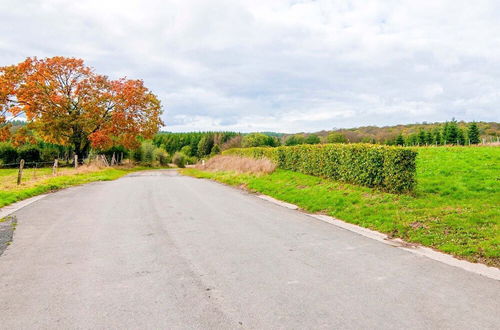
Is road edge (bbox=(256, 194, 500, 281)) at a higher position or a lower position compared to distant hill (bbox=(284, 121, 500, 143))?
lower

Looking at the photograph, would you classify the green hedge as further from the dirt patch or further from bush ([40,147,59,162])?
bush ([40,147,59,162])

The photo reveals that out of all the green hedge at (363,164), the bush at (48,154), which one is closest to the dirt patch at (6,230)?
the green hedge at (363,164)

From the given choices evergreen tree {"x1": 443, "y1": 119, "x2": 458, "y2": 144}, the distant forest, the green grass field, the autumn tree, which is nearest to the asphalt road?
the green grass field

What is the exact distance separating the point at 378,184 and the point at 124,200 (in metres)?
8.72

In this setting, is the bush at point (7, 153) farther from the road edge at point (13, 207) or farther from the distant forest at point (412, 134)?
the distant forest at point (412, 134)

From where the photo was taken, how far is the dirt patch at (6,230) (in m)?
6.09

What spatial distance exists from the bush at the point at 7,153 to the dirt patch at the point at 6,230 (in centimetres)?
4098

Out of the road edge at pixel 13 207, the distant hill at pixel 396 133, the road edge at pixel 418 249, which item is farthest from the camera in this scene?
the distant hill at pixel 396 133

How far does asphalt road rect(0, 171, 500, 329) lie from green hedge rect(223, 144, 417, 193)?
164 inches

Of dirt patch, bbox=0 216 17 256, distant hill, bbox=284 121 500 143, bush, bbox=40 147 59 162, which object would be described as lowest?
dirt patch, bbox=0 216 17 256

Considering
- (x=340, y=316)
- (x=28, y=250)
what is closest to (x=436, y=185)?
(x=340, y=316)

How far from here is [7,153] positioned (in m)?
42.6

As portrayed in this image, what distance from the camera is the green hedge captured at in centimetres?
1024

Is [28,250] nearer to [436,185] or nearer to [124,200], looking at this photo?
[124,200]
